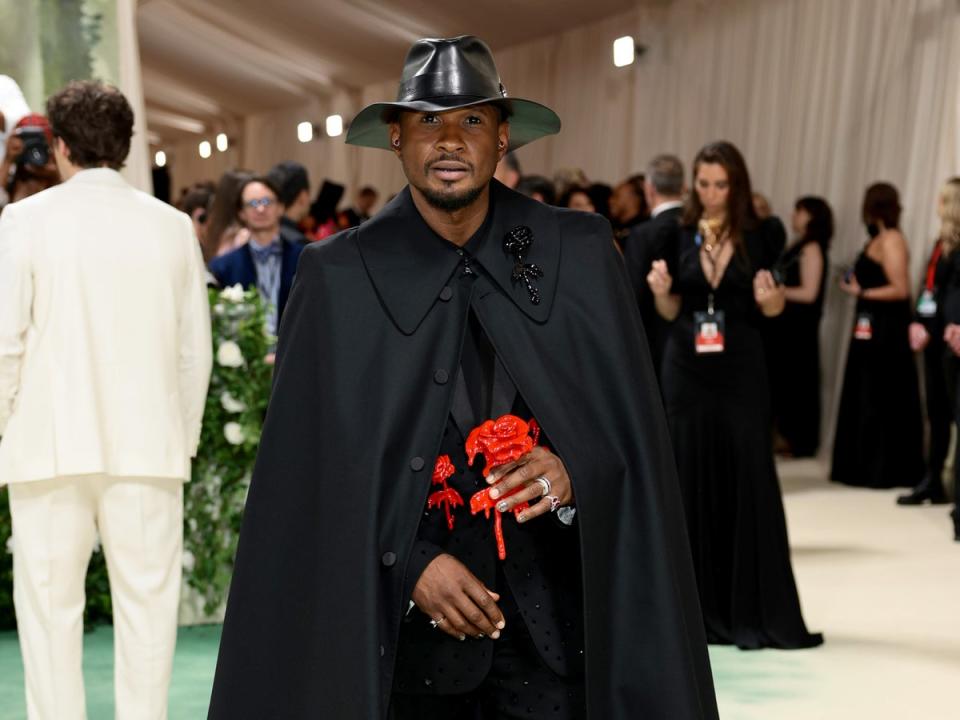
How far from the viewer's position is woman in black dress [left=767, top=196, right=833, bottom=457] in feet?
36.7

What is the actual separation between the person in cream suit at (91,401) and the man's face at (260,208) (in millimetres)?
2543

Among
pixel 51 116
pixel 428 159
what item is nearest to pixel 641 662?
pixel 428 159

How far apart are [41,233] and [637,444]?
2.16m

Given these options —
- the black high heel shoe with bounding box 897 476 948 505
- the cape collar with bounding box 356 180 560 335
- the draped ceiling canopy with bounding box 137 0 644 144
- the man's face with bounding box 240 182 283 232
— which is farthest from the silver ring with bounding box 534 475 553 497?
the draped ceiling canopy with bounding box 137 0 644 144

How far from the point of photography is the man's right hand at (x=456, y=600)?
8.07 ft

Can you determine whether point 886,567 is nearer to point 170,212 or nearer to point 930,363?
point 930,363

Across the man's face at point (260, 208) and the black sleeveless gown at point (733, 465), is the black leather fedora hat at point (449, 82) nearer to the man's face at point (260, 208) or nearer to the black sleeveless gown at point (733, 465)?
the black sleeveless gown at point (733, 465)

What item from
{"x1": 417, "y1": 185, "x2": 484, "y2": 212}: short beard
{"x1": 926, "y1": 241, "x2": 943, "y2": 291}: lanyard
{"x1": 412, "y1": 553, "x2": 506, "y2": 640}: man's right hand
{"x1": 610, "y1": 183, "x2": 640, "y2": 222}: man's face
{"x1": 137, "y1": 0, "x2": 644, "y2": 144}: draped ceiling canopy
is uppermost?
{"x1": 137, "y1": 0, "x2": 644, "y2": 144}: draped ceiling canopy

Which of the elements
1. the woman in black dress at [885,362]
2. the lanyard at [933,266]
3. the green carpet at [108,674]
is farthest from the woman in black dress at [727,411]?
the woman in black dress at [885,362]

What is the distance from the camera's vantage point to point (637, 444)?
259 cm

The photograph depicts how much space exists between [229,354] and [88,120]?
1.86 metres

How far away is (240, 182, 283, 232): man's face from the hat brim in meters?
3.99

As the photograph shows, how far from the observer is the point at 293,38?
18.5m

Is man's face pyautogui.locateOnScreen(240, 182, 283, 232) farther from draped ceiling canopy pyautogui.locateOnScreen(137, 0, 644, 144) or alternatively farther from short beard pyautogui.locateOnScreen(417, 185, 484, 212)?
draped ceiling canopy pyautogui.locateOnScreen(137, 0, 644, 144)
